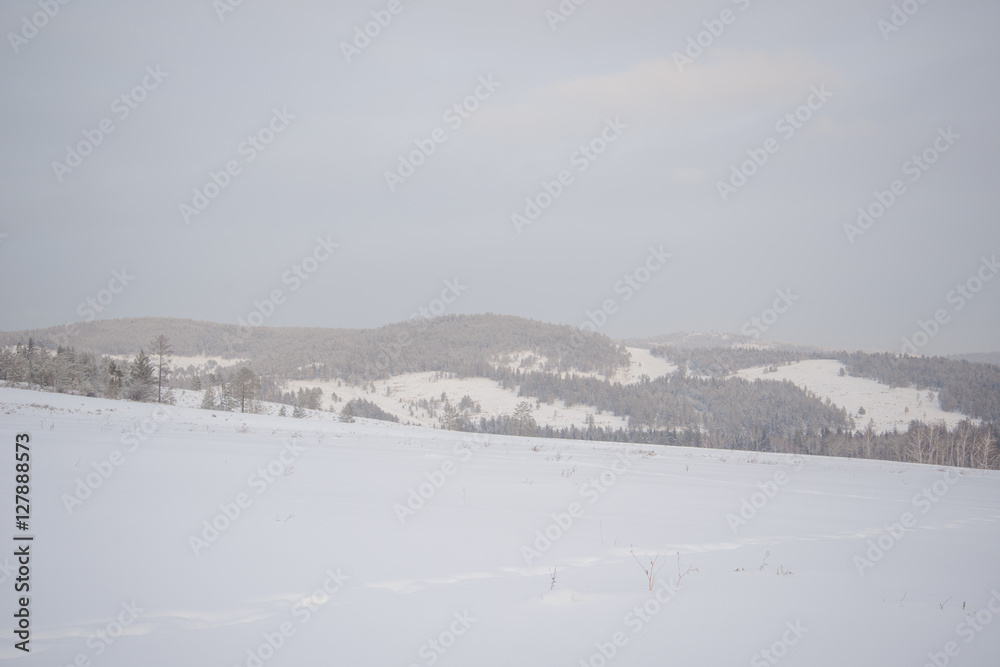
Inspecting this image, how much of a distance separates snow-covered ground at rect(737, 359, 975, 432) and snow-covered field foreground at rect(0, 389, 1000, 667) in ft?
477

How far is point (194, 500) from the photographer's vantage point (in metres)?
6.12

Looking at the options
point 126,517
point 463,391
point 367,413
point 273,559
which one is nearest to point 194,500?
point 126,517

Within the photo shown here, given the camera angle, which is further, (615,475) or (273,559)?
(615,475)

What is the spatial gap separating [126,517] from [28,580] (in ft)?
5.32

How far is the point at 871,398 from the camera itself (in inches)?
6088

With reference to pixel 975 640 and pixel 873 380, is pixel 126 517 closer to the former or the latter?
pixel 975 640

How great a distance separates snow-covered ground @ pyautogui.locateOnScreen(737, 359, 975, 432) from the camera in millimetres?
133125

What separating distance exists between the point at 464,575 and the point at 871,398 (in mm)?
194519

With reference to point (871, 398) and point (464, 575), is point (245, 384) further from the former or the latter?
point (871, 398)

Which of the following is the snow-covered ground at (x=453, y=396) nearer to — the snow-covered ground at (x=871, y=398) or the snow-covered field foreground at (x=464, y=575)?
the snow-covered ground at (x=871, y=398)

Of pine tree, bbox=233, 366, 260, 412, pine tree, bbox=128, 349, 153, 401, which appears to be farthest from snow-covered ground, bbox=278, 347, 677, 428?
pine tree, bbox=128, 349, 153, 401

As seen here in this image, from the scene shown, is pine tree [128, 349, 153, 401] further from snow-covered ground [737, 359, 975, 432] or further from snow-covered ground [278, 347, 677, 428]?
snow-covered ground [737, 359, 975, 432]

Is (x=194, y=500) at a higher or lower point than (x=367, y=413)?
higher

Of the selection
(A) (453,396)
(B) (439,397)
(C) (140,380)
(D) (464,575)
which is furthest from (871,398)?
(D) (464,575)
